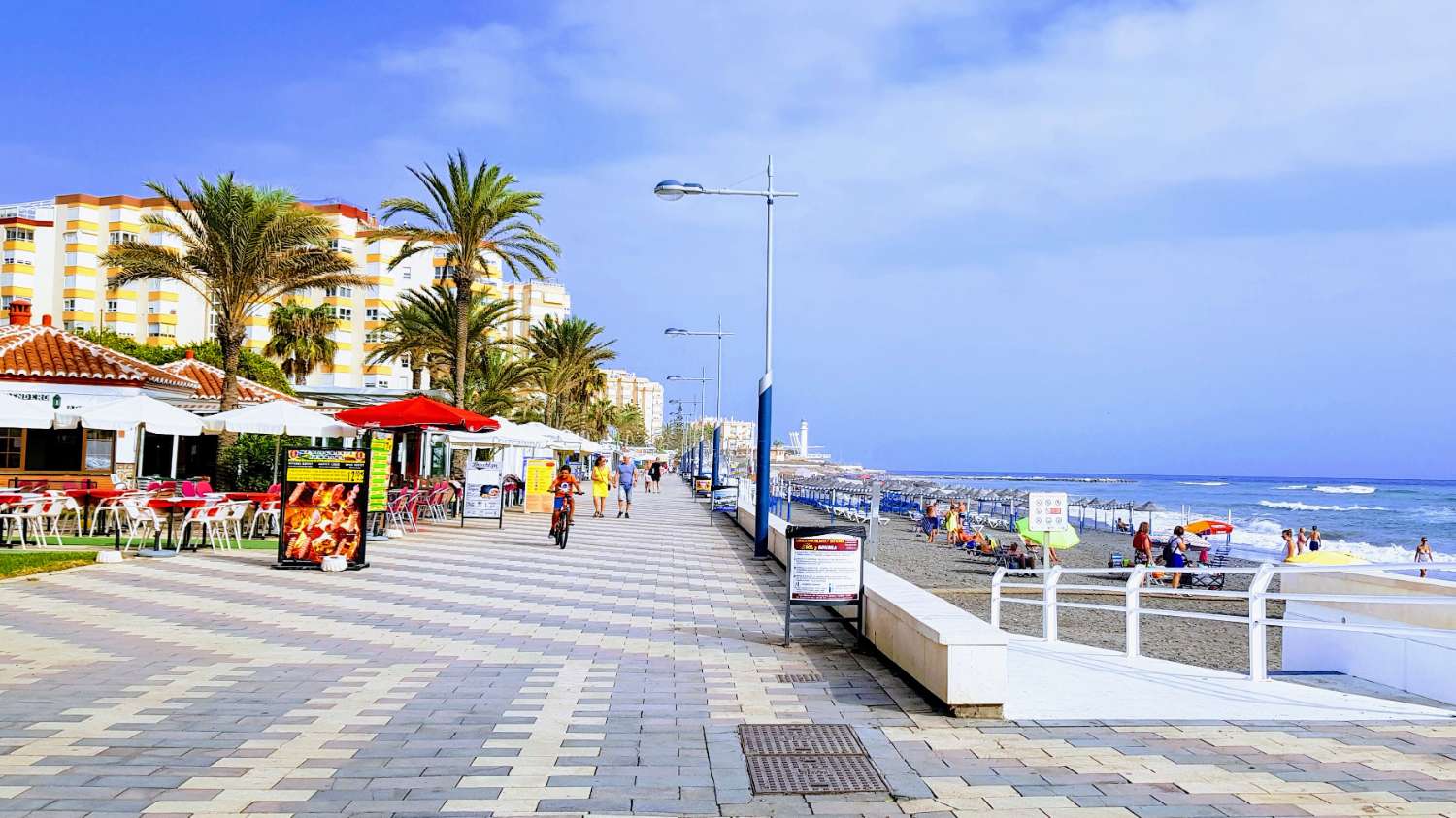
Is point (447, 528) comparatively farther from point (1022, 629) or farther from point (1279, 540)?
point (1279, 540)

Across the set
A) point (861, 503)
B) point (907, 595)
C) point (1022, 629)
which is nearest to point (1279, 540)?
point (861, 503)

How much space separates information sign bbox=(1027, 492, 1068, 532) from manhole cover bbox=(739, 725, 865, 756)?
16.1 metres

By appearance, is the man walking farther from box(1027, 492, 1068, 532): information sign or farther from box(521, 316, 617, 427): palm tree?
box(521, 316, 617, 427): palm tree

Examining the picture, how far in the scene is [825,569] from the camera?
910 centimetres

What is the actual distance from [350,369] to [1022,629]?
74681 mm

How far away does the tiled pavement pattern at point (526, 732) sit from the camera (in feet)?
16.0

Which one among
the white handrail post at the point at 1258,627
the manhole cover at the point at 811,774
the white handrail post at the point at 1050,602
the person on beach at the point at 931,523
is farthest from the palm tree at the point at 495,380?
the manhole cover at the point at 811,774

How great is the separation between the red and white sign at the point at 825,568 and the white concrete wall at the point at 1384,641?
381 centimetres

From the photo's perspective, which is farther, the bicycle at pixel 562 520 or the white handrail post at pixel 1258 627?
the bicycle at pixel 562 520

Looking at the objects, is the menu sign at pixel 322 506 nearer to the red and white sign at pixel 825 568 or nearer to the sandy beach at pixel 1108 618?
the red and white sign at pixel 825 568

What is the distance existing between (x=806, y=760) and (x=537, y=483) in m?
25.2

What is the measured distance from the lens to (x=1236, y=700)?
7.16 metres

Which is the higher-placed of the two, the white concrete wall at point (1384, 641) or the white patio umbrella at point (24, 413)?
the white patio umbrella at point (24, 413)

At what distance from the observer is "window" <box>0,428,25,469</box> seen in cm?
2509
